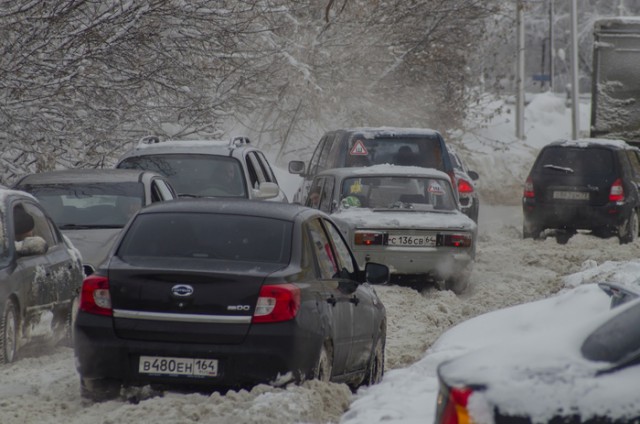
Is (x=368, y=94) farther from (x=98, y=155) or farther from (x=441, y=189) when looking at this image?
(x=441, y=189)

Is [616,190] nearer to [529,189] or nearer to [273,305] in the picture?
[529,189]

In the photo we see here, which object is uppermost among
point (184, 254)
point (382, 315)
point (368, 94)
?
point (184, 254)

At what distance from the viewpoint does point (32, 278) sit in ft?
A: 32.3

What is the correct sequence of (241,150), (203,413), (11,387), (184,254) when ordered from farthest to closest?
(241,150) → (11,387) → (184,254) → (203,413)

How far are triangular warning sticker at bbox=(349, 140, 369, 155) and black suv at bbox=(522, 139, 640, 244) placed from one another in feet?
14.0

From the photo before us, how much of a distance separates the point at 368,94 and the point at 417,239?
19.5 meters

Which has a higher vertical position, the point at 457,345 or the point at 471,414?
the point at 471,414

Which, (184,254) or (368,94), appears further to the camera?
(368,94)

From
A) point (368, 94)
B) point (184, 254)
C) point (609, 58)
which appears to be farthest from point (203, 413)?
point (368, 94)

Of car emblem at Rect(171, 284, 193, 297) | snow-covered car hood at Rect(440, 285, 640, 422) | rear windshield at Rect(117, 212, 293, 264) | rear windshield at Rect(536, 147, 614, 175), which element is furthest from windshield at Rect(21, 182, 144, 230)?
Answer: rear windshield at Rect(536, 147, 614, 175)

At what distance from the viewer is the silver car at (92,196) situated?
12.4 meters

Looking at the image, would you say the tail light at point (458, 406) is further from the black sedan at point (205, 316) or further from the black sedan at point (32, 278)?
the black sedan at point (32, 278)

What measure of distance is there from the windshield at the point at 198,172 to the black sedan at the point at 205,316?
7.17 metres

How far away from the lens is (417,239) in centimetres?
1398
